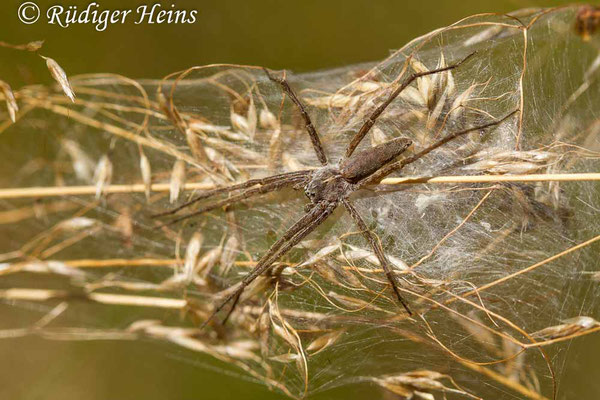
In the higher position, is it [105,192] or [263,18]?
[263,18]

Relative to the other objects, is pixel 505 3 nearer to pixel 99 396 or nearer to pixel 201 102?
pixel 201 102

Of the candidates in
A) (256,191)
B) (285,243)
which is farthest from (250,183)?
(285,243)

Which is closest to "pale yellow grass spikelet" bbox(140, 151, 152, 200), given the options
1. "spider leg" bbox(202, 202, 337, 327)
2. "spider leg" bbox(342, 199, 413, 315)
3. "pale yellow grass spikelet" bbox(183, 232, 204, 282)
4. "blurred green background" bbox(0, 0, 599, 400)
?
"pale yellow grass spikelet" bbox(183, 232, 204, 282)

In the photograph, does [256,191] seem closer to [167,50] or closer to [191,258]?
[191,258]

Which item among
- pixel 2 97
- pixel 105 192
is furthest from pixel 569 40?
pixel 2 97

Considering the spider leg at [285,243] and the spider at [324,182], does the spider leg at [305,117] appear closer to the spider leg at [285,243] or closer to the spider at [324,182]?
the spider at [324,182]

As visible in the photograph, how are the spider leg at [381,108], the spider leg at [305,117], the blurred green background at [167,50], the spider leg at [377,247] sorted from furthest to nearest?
the blurred green background at [167,50], the spider leg at [305,117], the spider leg at [381,108], the spider leg at [377,247]

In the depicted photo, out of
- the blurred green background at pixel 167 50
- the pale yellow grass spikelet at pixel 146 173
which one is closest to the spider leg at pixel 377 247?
the pale yellow grass spikelet at pixel 146 173
